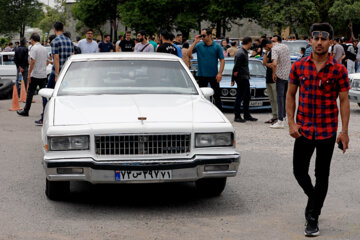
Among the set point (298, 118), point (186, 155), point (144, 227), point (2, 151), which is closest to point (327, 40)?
point (298, 118)

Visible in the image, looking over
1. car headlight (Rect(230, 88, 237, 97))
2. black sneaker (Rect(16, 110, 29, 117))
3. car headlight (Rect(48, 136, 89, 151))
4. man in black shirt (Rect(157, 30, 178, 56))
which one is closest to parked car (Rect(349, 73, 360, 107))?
car headlight (Rect(230, 88, 237, 97))

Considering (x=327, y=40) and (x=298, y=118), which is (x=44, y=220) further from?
(x=327, y=40)

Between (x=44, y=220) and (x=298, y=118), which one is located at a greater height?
(x=298, y=118)

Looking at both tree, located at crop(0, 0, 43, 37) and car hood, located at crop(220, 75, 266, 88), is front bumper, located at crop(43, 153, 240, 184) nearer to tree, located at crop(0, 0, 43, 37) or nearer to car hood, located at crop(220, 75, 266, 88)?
car hood, located at crop(220, 75, 266, 88)

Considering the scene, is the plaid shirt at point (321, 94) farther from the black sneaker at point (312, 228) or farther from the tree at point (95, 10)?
the tree at point (95, 10)

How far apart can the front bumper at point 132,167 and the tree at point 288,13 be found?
51209mm

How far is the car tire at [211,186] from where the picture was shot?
21.6ft

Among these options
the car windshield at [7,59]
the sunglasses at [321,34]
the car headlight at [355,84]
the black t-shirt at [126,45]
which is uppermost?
the sunglasses at [321,34]

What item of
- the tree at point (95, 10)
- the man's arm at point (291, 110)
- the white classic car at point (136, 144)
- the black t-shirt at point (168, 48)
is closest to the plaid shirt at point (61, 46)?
the black t-shirt at point (168, 48)

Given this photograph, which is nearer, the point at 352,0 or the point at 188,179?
the point at 188,179

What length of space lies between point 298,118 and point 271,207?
4.06 ft

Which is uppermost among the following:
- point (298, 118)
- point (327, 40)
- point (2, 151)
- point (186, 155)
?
point (327, 40)

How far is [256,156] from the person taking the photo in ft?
30.8

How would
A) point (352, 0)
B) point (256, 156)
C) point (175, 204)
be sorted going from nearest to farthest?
1. point (175, 204)
2. point (256, 156)
3. point (352, 0)
